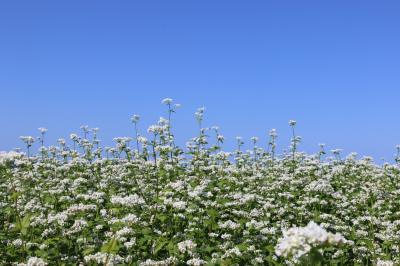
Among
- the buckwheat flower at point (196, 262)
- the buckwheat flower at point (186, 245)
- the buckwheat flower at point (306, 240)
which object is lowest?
→ the buckwheat flower at point (306, 240)

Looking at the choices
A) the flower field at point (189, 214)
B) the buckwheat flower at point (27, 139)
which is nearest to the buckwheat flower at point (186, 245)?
the flower field at point (189, 214)

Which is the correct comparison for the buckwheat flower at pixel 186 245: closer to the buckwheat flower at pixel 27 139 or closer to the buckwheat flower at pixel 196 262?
the buckwheat flower at pixel 196 262

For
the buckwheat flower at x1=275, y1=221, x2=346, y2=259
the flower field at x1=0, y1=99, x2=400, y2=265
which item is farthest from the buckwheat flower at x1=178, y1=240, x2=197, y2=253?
the buckwheat flower at x1=275, y1=221, x2=346, y2=259

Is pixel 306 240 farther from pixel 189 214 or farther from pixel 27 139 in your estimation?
pixel 27 139

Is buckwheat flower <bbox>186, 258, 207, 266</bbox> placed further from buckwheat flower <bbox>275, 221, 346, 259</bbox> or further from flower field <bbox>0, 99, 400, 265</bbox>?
buckwheat flower <bbox>275, 221, 346, 259</bbox>

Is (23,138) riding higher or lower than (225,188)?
higher

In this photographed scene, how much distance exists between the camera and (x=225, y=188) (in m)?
15.1

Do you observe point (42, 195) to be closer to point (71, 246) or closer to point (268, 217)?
point (71, 246)

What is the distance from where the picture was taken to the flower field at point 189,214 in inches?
365

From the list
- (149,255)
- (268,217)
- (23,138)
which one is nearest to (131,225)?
(149,255)

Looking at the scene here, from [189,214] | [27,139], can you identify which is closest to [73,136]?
[27,139]

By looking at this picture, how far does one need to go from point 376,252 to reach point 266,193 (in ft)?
15.1

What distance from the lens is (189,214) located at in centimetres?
1174

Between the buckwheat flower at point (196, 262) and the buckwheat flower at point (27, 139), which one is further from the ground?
the buckwheat flower at point (27, 139)
